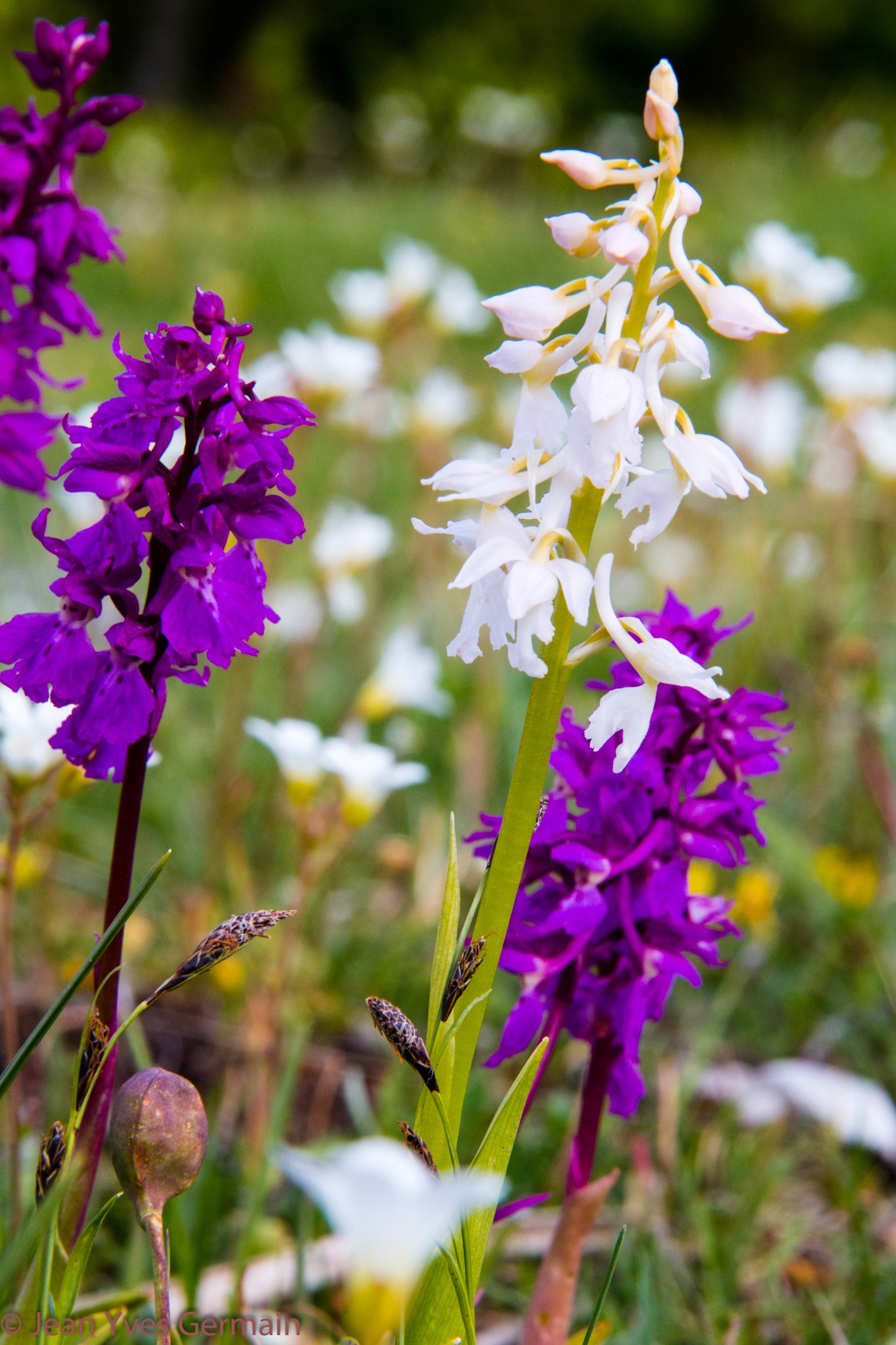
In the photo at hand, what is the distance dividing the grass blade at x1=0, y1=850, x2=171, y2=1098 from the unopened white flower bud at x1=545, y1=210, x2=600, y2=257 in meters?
0.44

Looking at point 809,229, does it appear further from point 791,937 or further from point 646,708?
point 646,708

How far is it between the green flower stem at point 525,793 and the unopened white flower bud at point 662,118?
209 millimetres

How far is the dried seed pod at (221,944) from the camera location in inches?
28.9

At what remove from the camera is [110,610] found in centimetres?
218

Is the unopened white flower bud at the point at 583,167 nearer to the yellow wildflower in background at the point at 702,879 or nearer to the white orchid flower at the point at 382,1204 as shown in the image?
the white orchid flower at the point at 382,1204

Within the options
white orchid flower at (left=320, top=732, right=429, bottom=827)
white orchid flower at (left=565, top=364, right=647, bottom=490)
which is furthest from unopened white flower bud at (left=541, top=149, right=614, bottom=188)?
white orchid flower at (left=320, top=732, right=429, bottom=827)

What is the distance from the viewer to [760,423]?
2844mm

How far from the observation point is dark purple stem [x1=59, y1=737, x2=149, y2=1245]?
0.80 meters

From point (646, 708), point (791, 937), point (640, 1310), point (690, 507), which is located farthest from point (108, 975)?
point (690, 507)

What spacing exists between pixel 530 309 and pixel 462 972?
0.40m

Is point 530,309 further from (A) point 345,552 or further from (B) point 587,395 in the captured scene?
(A) point 345,552

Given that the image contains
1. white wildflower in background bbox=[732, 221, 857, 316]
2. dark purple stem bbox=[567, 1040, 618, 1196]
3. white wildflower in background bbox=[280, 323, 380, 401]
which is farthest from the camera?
white wildflower in background bbox=[732, 221, 857, 316]

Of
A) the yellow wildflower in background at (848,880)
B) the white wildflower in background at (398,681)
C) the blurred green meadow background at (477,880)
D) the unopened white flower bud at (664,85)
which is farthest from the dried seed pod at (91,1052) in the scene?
the yellow wildflower in background at (848,880)

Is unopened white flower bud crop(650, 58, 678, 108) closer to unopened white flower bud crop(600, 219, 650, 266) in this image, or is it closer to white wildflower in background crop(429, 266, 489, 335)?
unopened white flower bud crop(600, 219, 650, 266)
